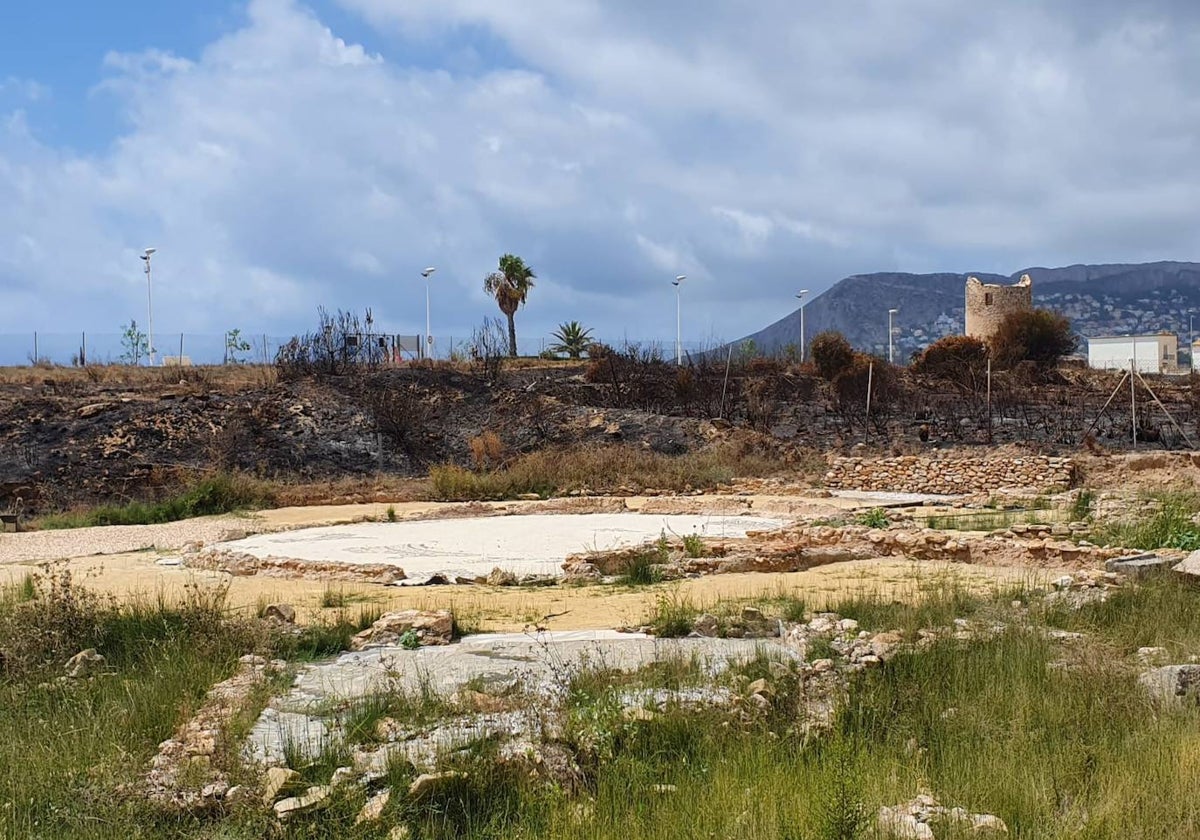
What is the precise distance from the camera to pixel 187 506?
77.7 feet

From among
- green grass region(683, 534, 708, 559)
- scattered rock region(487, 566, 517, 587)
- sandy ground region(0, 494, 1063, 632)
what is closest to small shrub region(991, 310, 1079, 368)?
green grass region(683, 534, 708, 559)

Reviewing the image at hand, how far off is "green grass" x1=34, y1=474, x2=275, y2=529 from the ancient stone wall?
14.0 metres

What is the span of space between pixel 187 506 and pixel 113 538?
435 centimetres

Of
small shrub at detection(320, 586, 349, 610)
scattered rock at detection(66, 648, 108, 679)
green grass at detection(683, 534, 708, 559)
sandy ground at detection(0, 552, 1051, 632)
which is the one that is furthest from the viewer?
green grass at detection(683, 534, 708, 559)

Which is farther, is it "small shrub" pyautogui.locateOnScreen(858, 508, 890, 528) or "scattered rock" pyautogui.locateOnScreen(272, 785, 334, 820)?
"small shrub" pyautogui.locateOnScreen(858, 508, 890, 528)

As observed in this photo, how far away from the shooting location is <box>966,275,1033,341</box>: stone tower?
6172 cm

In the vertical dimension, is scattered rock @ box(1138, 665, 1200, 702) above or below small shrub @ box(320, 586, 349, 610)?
below

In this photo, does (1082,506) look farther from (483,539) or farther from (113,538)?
(113,538)

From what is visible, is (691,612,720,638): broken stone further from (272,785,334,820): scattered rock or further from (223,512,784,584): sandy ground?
(223,512,784,584): sandy ground

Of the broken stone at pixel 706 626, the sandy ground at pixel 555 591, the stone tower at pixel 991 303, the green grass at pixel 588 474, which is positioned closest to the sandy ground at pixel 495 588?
the sandy ground at pixel 555 591

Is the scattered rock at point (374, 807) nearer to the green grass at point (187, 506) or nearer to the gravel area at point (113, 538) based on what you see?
the gravel area at point (113, 538)

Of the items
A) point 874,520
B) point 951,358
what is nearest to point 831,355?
point 951,358

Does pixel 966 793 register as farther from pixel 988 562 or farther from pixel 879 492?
pixel 879 492

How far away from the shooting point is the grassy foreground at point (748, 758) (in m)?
5.25
